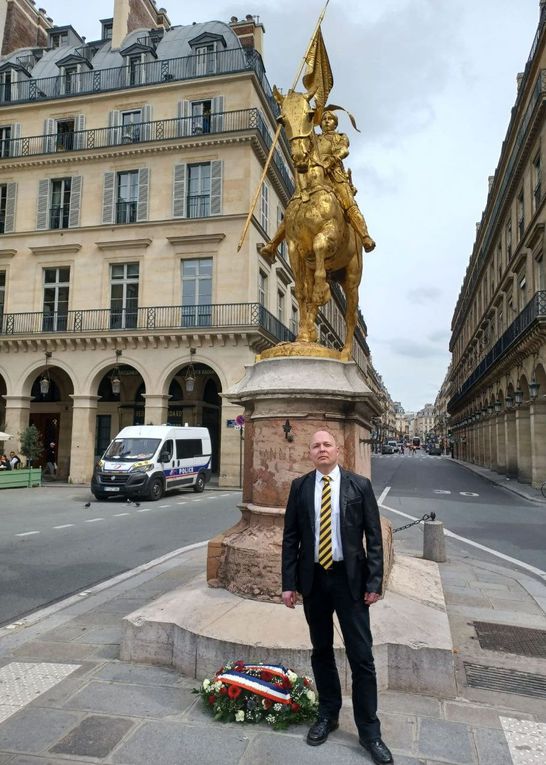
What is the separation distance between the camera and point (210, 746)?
10.2 feet

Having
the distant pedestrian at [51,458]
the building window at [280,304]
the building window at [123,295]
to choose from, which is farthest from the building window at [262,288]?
the distant pedestrian at [51,458]

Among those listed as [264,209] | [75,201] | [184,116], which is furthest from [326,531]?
[75,201]

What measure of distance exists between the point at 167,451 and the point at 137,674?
15848 mm

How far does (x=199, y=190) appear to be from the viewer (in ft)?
85.9

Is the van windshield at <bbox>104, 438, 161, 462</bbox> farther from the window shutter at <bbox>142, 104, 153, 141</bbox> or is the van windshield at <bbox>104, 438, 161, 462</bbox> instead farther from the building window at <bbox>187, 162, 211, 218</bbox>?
the window shutter at <bbox>142, 104, 153, 141</bbox>

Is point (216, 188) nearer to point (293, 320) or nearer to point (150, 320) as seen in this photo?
point (150, 320)

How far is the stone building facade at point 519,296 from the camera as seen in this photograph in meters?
24.3

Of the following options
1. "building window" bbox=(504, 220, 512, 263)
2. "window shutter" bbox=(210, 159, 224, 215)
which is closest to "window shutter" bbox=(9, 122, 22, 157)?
"window shutter" bbox=(210, 159, 224, 215)

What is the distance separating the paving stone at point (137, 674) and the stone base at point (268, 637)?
8 centimetres

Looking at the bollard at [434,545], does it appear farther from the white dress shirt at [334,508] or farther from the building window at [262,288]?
the building window at [262,288]

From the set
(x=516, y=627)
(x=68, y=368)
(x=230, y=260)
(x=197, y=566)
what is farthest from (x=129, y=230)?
(x=516, y=627)

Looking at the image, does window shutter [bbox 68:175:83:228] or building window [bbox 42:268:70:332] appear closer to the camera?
building window [bbox 42:268:70:332]

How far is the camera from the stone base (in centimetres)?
383

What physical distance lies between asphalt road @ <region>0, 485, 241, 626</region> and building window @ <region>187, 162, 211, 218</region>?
13.4m
